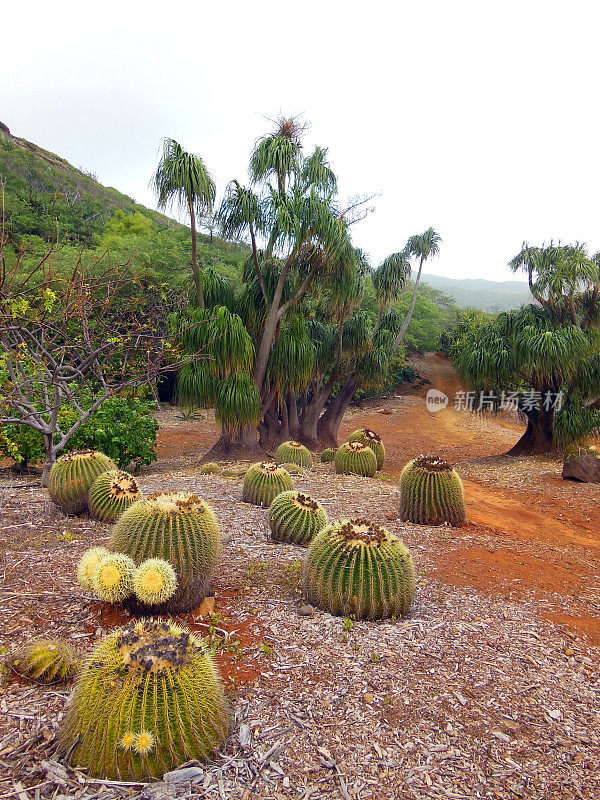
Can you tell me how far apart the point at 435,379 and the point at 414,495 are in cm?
2351

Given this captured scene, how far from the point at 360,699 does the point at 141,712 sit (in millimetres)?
1164

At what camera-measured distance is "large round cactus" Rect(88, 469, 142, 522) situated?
4922mm

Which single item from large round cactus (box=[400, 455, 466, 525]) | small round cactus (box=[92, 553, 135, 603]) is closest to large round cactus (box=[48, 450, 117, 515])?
small round cactus (box=[92, 553, 135, 603])

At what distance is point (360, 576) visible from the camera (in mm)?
3518

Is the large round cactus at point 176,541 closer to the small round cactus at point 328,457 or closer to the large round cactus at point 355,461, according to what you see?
the large round cactus at point 355,461

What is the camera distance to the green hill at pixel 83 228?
56.7ft

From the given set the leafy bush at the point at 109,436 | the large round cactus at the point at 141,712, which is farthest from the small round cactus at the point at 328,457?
the large round cactus at the point at 141,712

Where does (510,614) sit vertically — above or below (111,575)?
below

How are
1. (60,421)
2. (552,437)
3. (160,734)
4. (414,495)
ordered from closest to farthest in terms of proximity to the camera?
(160,734) < (414,495) < (60,421) < (552,437)

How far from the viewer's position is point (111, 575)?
2.86 metres

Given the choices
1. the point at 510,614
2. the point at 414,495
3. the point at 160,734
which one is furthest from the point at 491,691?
the point at 414,495

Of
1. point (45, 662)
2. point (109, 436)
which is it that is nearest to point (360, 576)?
point (45, 662)

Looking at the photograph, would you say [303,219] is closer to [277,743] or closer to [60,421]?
[60,421]

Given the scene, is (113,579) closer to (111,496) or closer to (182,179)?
(111,496)
